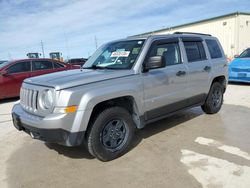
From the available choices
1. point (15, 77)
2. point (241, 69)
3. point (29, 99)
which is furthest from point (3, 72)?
point (241, 69)

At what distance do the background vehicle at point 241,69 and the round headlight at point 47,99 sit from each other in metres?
8.78

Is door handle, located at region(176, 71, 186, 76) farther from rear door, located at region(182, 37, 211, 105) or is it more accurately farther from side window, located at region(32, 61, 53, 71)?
side window, located at region(32, 61, 53, 71)

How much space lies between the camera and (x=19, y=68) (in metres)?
9.58

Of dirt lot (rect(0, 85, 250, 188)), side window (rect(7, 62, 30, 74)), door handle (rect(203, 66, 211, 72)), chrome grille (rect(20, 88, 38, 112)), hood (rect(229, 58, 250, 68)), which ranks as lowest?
dirt lot (rect(0, 85, 250, 188))

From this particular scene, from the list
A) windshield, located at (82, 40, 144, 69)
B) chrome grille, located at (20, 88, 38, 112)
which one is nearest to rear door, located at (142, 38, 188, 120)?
windshield, located at (82, 40, 144, 69)

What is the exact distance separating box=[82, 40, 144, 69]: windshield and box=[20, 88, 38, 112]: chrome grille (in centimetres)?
130

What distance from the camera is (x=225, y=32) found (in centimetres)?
2747

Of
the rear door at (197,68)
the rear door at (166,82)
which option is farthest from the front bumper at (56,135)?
the rear door at (197,68)

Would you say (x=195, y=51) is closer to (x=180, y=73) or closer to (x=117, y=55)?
(x=180, y=73)

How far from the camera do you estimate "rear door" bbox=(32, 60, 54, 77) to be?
9.80m

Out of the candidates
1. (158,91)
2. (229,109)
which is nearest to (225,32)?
(229,109)

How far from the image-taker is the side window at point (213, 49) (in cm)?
584

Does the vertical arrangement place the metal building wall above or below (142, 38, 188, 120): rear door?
above

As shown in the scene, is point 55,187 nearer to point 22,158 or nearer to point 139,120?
point 22,158
